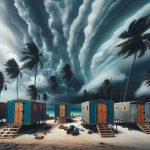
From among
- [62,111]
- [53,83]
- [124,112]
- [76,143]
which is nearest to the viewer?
[76,143]

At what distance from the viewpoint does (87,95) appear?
329ft

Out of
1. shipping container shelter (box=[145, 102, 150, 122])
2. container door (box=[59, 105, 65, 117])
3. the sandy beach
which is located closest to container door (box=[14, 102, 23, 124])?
the sandy beach

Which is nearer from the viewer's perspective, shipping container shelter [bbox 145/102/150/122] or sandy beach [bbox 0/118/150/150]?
sandy beach [bbox 0/118/150/150]

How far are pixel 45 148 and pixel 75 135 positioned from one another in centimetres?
762

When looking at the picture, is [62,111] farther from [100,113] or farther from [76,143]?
[76,143]

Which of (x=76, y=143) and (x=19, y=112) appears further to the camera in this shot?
(x=19, y=112)

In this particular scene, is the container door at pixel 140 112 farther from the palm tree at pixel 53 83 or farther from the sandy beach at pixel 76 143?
the palm tree at pixel 53 83

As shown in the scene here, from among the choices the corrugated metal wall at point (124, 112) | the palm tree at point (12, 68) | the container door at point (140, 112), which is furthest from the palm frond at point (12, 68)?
the container door at point (140, 112)

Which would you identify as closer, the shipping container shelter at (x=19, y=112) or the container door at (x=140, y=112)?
the shipping container shelter at (x=19, y=112)

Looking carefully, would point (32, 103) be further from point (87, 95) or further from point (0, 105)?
point (87, 95)

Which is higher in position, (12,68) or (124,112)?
(12,68)

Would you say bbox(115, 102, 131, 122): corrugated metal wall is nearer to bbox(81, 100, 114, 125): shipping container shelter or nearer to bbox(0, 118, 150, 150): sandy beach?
bbox(81, 100, 114, 125): shipping container shelter

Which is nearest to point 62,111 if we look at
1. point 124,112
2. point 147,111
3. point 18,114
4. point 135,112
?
point 124,112

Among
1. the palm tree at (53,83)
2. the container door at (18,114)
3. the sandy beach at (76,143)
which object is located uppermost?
the palm tree at (53,83)
